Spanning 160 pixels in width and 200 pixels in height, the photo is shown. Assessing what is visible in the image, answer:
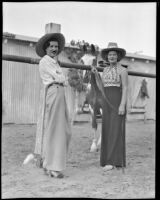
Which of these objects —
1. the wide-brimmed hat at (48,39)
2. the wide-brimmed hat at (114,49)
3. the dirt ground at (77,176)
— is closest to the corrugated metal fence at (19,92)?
the dirt ground at (77,176)

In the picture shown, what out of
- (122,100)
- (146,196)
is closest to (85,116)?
(122,100)

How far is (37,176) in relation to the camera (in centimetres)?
400

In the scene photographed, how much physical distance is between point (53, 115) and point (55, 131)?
18 cm

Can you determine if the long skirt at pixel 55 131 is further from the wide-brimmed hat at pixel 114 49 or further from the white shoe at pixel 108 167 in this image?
the wide-brimmed hat at pixel 114 49

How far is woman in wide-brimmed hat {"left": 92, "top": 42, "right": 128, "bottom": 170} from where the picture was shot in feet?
15.1

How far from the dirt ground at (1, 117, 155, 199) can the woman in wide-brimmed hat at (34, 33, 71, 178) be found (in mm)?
195

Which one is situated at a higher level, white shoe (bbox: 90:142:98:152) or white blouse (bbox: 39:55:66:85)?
white blouse (bbox: 39:55:66:85)

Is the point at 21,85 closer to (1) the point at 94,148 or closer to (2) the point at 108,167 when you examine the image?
(1) the point at 94,148

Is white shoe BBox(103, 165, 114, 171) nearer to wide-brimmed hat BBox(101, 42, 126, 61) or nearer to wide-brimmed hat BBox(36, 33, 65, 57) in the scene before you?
wide-brimmed hat BBox(101, 42, 126, 61)

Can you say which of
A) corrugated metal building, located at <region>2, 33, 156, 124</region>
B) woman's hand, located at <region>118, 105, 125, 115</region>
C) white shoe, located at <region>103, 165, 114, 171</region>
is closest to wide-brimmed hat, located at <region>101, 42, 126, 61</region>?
woman's hand, located at <region>118, 105, 125, 115</region>

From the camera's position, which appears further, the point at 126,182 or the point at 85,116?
the point at 85,116

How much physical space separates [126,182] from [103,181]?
25 centimetres

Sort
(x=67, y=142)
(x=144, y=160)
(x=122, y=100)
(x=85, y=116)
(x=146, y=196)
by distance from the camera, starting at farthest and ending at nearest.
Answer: (x=85, y=116), (x=144, y=160), (x=122, y=100), (x=67, y=142), (x=146, y=196)

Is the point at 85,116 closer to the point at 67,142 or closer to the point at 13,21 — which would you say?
the point at 67,142
